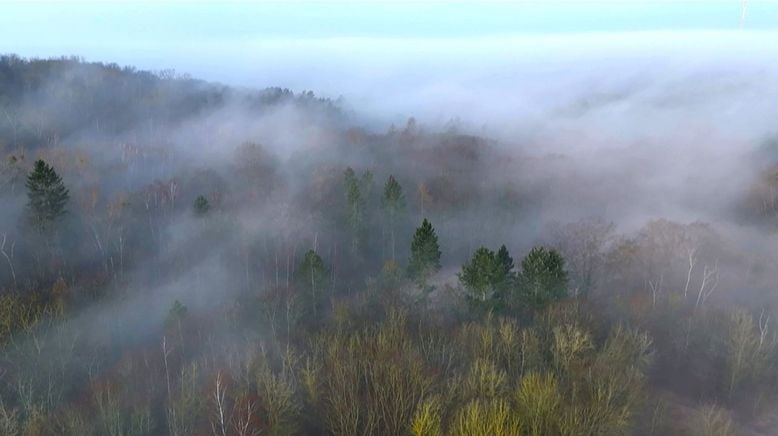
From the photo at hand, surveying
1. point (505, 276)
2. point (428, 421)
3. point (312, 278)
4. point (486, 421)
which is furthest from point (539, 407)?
point (312, 278)

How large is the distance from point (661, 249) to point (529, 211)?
28.9 metres

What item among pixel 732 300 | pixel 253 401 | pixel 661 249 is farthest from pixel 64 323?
pixel 732 300

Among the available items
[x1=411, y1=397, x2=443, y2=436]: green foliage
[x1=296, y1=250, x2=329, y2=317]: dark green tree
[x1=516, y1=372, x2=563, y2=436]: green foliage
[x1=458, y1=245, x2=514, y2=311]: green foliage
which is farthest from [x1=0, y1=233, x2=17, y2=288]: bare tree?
[x1=516, y1=372, x2=563, y2=436]: green foliage

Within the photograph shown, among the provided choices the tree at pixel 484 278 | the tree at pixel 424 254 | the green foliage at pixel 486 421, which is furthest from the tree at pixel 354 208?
the green foliage at pixel 486 421

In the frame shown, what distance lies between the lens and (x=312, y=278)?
54.3 meters

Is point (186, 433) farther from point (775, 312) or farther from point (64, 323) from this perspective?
point (775, 312)

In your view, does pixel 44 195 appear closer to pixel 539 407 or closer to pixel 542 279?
pixel 542 279

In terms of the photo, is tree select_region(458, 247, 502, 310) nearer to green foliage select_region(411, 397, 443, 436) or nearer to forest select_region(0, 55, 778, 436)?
forest select_region(0, 55, 778, 436)

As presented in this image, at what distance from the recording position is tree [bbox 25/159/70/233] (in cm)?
5231

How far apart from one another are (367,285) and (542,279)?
23.4m

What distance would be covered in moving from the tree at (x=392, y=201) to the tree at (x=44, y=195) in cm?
3666

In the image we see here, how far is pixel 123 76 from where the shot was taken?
147 meters

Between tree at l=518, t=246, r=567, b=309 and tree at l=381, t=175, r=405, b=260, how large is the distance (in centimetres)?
2976

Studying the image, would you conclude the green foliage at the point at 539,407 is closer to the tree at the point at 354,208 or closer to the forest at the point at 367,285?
the forest at the point at 367,285
